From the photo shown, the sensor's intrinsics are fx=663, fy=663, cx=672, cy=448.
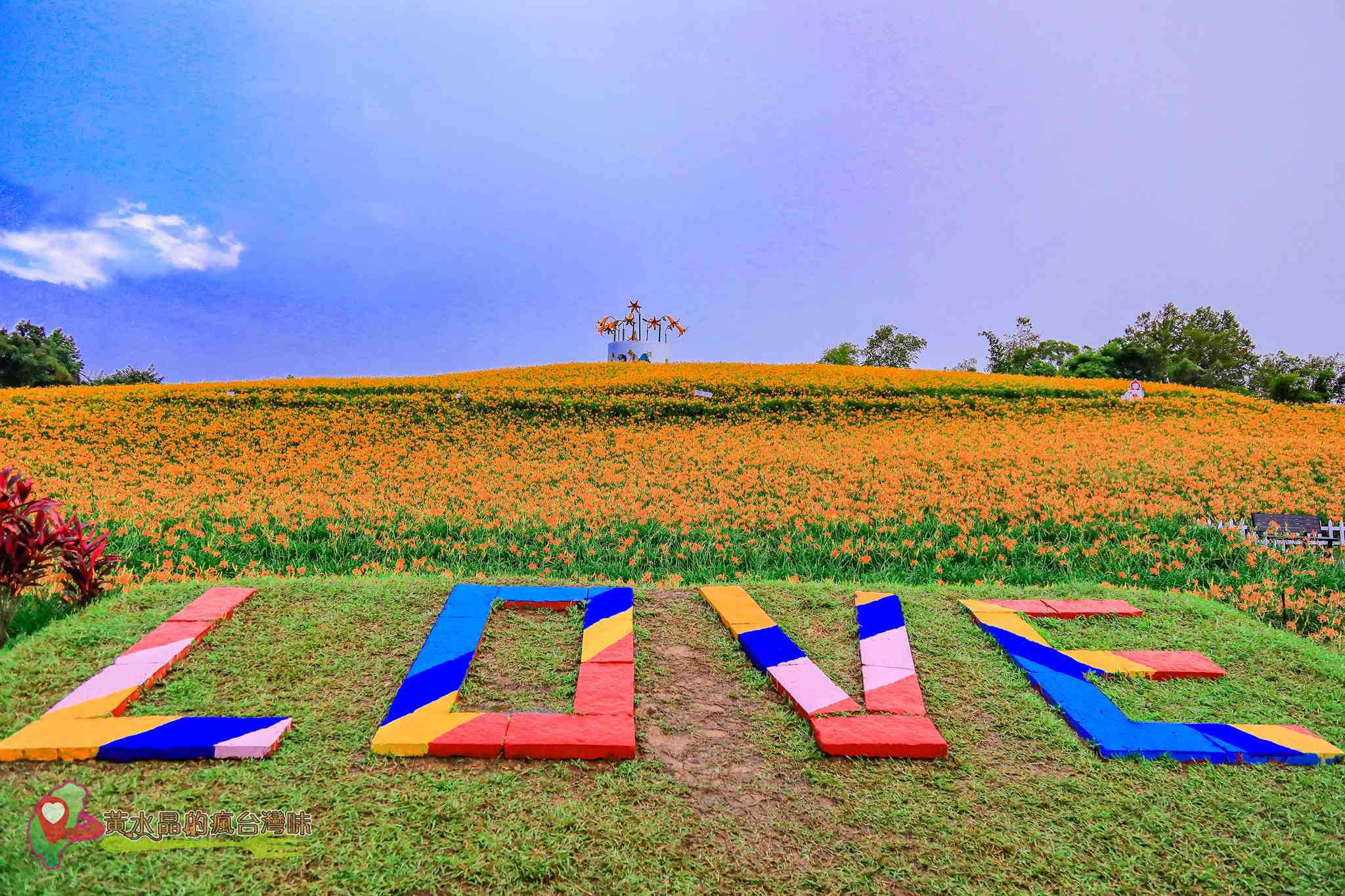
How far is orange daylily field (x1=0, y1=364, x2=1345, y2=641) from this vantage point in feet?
22.0

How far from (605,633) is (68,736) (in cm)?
279

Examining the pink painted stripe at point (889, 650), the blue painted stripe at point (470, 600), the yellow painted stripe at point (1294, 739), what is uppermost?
the blue painted stripe at point (470, 600)

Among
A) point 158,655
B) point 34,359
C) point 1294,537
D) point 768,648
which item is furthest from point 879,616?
point 34,359

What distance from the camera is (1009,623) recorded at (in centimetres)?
489

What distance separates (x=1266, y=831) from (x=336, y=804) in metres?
4.11

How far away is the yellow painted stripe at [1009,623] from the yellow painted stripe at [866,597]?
0.68 m

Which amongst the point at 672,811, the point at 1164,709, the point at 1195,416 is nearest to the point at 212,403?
the point at 672,811

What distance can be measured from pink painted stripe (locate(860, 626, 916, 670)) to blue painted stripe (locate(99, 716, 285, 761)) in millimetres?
3451

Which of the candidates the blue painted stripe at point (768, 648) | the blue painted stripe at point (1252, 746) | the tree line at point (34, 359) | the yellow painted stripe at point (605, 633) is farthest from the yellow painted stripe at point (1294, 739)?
the tree line at point (34, 359)

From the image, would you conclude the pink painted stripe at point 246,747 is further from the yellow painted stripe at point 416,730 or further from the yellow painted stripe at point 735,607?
the yellow painted stripe at point 735,607

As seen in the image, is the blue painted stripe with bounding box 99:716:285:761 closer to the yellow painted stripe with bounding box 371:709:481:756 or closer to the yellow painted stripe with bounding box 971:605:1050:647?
the yellow painted stripe with bounding box 371:709:481:756

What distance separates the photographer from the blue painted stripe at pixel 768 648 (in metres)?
4.20

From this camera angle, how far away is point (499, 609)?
4977 millimetres

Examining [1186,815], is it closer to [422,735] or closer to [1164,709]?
[1164,709]
